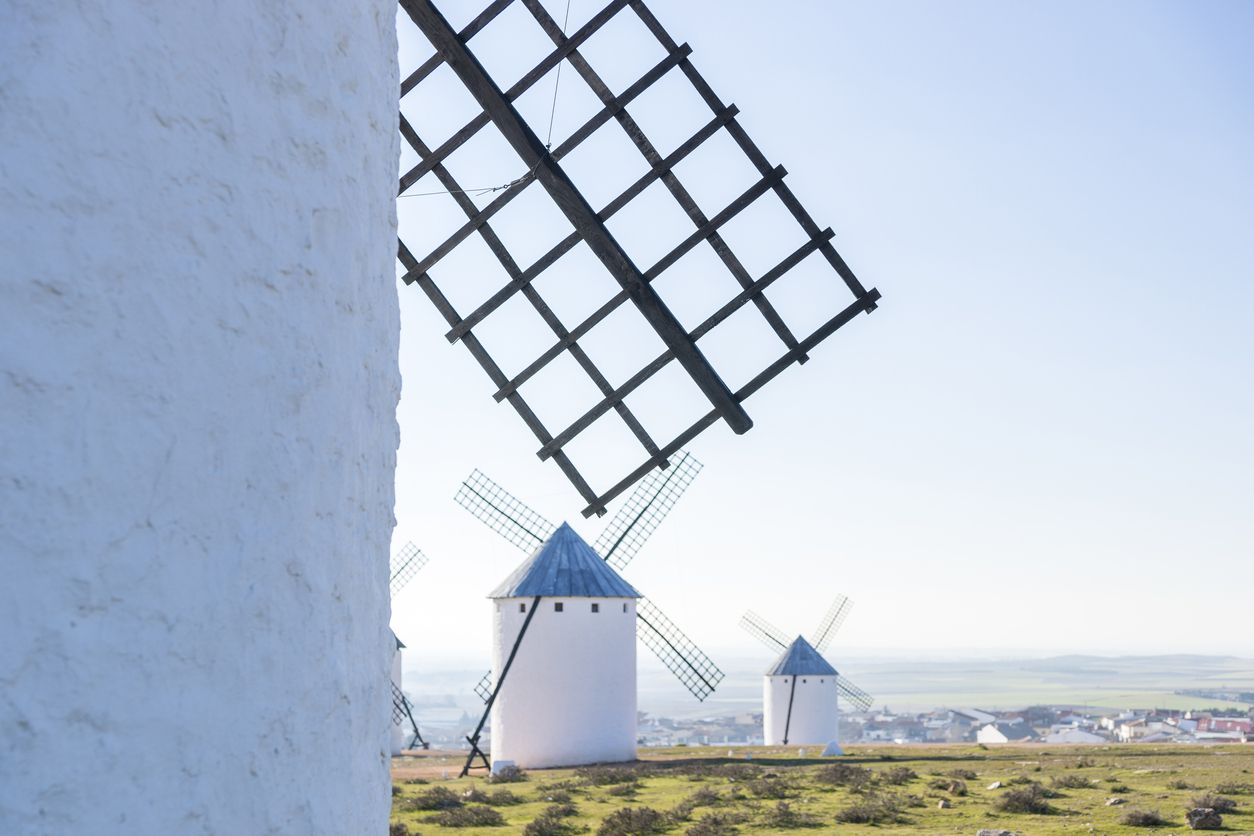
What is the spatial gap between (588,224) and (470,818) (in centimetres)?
879

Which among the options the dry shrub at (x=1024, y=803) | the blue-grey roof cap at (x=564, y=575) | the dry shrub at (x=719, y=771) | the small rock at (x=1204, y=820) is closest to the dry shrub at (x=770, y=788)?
the dry shrub at (x=719, y=771)

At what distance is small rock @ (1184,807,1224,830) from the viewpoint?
35.5 feet

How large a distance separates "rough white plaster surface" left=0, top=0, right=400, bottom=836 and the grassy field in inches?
363

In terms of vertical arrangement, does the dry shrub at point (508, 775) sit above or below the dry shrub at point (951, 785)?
below

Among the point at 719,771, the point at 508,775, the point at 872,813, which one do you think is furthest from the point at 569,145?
the point at 508,775

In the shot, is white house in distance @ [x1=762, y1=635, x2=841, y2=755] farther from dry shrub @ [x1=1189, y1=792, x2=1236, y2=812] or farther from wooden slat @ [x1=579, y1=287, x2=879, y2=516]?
wooden slat @ [x1=579, y1=287, x2=879, y2=516]

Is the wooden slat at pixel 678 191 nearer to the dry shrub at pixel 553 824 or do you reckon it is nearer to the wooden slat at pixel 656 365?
the wooden slat at pixel 656 365

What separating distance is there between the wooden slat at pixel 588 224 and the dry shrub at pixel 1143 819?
277 inches

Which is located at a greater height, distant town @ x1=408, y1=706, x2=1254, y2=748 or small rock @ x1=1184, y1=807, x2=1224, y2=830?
small rock @ x1=1184, y1=807, x2=1224, y2=830

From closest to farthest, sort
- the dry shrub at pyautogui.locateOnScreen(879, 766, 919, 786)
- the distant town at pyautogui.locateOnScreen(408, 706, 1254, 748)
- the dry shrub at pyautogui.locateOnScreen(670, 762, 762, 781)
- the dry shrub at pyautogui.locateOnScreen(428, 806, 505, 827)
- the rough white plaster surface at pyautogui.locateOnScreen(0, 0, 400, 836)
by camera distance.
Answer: the rough white plaster surface at pyautogui.locateOnScreen(0, 0, 400, 836) < the dry shrub at pyautogui.locateOnScreen(428, 806, 505, 827) < the dry shrub at pyautogui.locateOnScreen(879, 766, 919, 786) < the dry shrub at pyautogui.locateOnScreen(670, 762, 762, 781) < the distant town at pyautogui.locateOnScreen(408, 706, 1254, 748)

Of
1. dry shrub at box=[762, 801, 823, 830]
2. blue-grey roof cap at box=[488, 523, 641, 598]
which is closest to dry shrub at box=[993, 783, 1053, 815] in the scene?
dry shrub at box=[762, 801, 823, 830]

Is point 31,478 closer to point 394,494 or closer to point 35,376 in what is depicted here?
point 35,376

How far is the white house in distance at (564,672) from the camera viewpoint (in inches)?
863

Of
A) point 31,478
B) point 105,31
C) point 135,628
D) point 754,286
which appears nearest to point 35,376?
point 31,478
